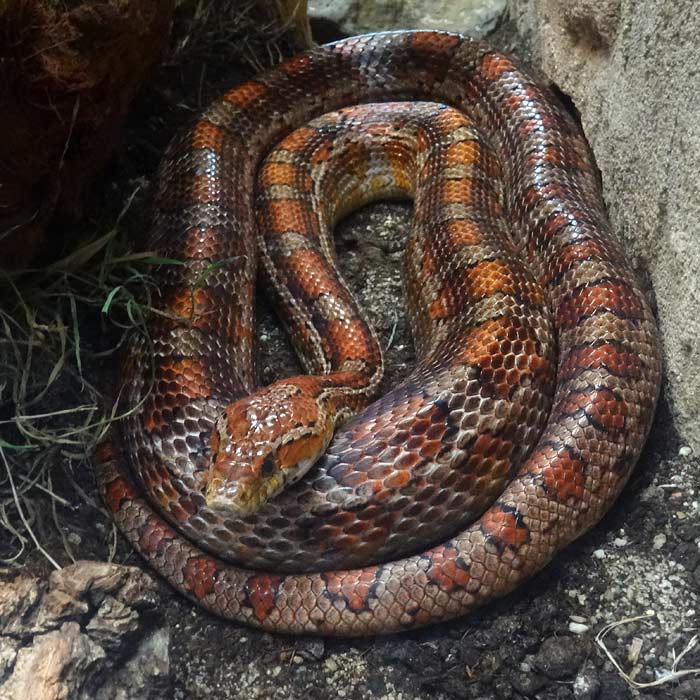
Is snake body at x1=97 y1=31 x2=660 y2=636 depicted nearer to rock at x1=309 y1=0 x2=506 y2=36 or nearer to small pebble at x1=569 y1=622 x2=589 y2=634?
small pebble at x1=569 y1=622 x2=589 y2=634

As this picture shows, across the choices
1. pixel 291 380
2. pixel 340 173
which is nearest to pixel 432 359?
pixel 291 380

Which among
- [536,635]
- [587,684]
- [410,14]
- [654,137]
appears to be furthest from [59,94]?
[410,14]

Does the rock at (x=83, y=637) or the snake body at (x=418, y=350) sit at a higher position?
the snake body at (x=418, y=350)

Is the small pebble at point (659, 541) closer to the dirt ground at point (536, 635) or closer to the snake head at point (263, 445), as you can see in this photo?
the dirt ground at point (536, 635)

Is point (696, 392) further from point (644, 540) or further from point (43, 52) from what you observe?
point (43, 52)

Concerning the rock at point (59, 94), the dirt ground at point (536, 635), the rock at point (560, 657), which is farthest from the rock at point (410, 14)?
the rock at point (560, 657)

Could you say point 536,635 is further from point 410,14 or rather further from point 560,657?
point 410,14

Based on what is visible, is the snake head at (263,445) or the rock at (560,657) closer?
the rock at (560,657)
